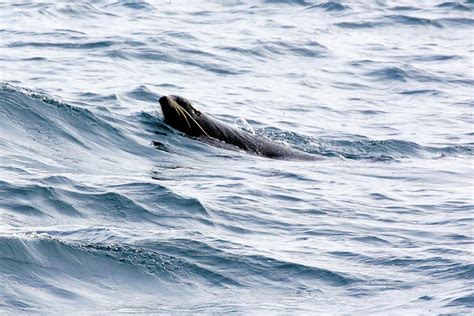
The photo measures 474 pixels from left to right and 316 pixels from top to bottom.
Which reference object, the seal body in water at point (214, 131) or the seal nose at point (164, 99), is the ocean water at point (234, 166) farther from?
the seal nose at point (164, 99)

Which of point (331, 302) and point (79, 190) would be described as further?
point (79, 190)

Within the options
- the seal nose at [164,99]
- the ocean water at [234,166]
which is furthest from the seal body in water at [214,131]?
the ocean water at [234,166]

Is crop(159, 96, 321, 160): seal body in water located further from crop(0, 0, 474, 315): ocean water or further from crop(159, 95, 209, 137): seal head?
crop(0, 0, 474, 315): ocean water

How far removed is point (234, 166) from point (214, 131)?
1283mm

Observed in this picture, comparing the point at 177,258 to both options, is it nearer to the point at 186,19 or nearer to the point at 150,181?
the point at 150,181

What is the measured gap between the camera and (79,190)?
12734 millimetres

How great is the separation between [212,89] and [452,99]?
454 cm

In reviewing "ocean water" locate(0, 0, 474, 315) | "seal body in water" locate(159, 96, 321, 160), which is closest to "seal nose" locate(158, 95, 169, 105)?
"seal body in water" locate(159, 96, 321, 160)

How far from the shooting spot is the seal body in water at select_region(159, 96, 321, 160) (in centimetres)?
1602

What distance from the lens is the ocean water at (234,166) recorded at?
10.3m

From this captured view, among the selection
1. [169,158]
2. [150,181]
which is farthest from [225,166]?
[150,181]

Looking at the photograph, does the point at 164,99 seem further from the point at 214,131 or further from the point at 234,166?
the point at 234,166

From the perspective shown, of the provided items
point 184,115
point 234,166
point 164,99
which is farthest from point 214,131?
point 234,166

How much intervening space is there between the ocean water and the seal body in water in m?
0.23
